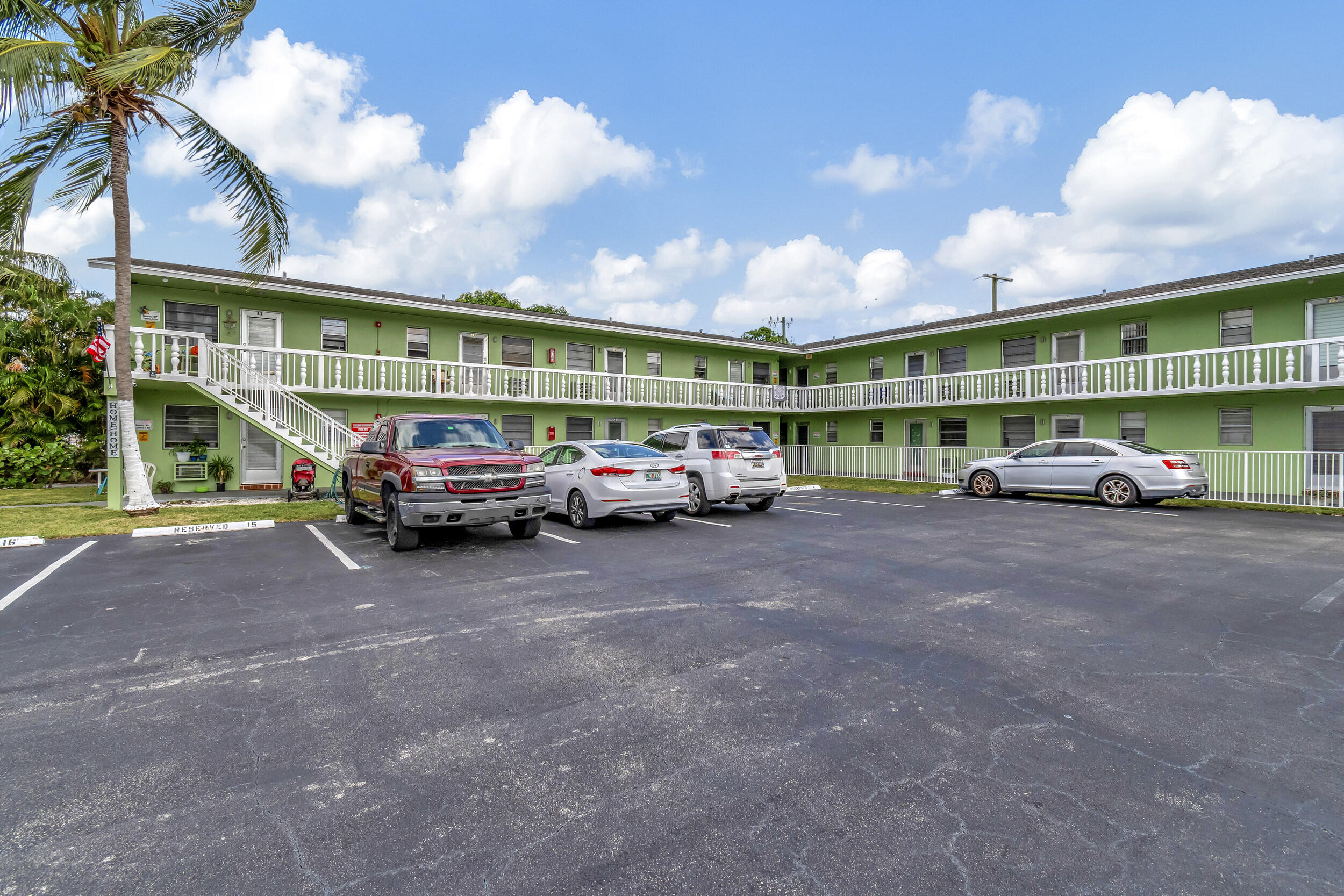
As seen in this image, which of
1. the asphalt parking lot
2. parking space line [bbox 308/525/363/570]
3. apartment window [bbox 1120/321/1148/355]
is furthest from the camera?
apartment window [bbox 1120/321/1148/355]

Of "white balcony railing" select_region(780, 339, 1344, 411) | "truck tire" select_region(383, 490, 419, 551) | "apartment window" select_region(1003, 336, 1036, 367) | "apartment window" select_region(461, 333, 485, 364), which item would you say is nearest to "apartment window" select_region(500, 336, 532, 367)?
"apartment window" select_region(461, 333, 485, 364)

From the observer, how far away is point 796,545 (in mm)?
9133

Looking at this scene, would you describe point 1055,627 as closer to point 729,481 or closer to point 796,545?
point 796,545

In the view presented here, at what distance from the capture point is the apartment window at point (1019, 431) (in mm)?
21906

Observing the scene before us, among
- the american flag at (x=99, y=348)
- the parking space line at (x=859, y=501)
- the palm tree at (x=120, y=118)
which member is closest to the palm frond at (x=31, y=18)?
the palm tree at (x=120, y=118)

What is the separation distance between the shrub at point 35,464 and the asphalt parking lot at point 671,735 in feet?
51.8

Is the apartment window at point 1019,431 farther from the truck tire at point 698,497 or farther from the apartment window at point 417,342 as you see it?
the apartment window at point 417,342

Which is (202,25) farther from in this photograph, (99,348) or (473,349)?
(473,349)

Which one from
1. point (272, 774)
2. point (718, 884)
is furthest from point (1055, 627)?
point (272, 774)

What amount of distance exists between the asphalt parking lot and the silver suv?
5.25 meters

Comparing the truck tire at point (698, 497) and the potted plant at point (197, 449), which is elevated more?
the potted plant at point (197, 449)

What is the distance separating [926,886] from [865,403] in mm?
23910

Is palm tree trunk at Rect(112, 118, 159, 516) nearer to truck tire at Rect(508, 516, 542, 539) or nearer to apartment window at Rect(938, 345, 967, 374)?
truck tire at Rect(508, 516, 542, 539)

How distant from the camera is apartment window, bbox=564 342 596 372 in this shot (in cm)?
2314
